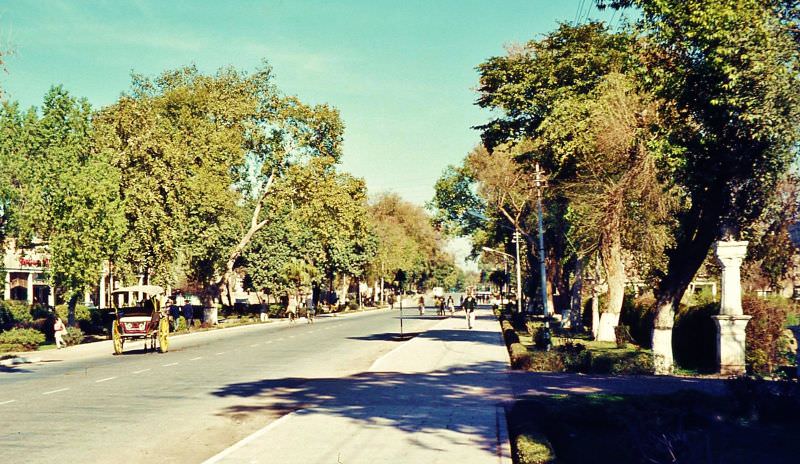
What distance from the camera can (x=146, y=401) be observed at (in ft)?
53.5

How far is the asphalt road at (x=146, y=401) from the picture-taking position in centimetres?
1146

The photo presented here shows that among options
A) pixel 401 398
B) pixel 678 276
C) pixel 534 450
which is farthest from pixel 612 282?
pixel 534 450

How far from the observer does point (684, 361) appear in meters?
26.6

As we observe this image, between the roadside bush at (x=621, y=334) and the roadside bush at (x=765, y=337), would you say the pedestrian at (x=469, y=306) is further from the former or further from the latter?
the roadside bush at (x=765, y=337)

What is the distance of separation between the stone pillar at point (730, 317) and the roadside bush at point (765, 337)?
182 centimetres

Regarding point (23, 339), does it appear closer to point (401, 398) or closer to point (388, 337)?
point (388, 337)

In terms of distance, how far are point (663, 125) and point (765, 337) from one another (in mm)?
6766

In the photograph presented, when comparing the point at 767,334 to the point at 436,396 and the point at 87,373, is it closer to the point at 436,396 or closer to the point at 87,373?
the point at 436,396

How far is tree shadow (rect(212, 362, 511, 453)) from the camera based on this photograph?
42.2ft

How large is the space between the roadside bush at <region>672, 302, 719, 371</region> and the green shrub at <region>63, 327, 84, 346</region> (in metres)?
25.7

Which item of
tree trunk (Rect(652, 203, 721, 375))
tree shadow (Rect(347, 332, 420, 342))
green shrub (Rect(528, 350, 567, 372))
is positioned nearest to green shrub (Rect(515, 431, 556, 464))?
green shrub (Rect(528, 350, 567, 372))

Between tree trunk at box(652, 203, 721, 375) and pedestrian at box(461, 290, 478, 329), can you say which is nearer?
tree trunk at box(652, 203, 721, 375)

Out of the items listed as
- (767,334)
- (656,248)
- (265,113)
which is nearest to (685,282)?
(767,334)

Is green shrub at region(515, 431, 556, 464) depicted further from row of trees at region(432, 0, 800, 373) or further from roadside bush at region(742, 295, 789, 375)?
roadside bush at region(742, 295, 789, 375)
